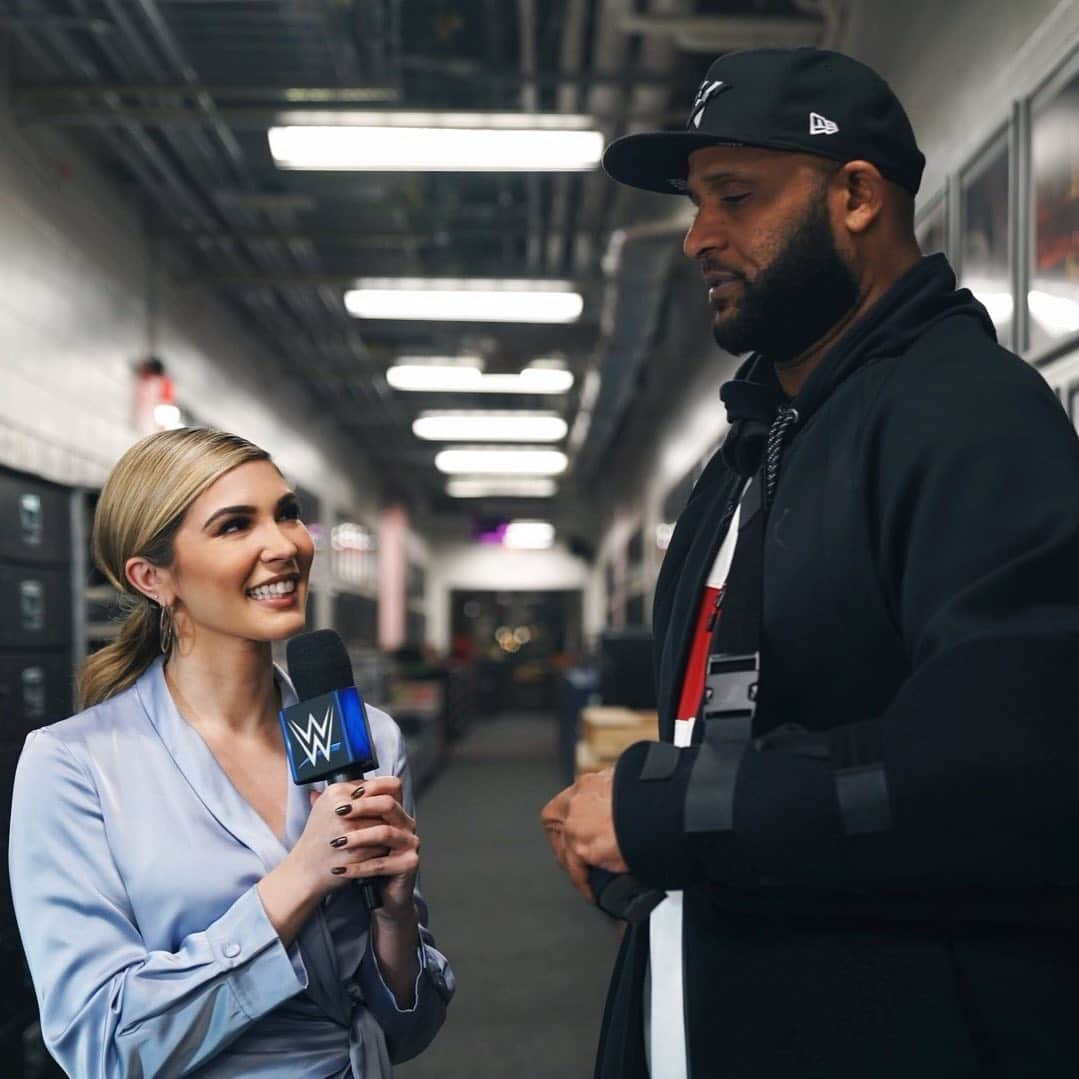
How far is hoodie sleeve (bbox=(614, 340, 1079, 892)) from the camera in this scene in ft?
2.89

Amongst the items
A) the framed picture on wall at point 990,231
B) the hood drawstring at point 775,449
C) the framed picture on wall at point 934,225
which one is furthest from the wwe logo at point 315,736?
the framed picture on wall at point 934,225

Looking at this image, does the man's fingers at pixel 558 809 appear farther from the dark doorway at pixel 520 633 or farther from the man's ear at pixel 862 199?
the dark doorway at pixel 520 633

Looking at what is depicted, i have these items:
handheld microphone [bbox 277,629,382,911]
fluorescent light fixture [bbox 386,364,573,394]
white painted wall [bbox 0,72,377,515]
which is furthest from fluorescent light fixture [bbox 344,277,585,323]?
handheld microphone [bbox 277,629,382,911]

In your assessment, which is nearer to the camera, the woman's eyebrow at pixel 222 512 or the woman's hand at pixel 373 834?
the woman's hand at pixel 373 834

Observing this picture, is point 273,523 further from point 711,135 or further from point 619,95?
point 619,95

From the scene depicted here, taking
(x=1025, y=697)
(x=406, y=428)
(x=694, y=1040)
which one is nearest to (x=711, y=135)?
(x=1025, y=697)

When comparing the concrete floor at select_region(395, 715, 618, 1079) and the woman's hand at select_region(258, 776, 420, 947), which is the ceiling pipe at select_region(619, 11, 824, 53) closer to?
the concrete floor at select_region(395, 715, 618, 1079)

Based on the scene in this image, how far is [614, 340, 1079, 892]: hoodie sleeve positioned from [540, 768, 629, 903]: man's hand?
0.08 feet

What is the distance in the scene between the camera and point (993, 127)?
3.17m

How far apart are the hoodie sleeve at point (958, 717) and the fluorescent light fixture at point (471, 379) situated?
970 cm

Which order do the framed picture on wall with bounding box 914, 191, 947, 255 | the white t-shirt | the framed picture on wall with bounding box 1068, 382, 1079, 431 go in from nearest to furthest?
the white t-shirt < the framed picture on wall with bounding box 1068, 382, 1079, 431 < the framed picture on wall with bounding box 914, 191, 947, 255

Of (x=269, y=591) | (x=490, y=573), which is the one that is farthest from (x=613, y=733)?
(x=490, y=573)

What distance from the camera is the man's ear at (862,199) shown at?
3.78 ft

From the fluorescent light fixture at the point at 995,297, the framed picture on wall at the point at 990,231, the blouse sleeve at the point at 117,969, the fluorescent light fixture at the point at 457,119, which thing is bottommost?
the blouse sleeve at the point at 117,969
